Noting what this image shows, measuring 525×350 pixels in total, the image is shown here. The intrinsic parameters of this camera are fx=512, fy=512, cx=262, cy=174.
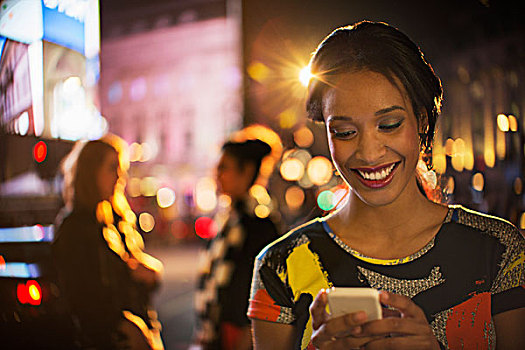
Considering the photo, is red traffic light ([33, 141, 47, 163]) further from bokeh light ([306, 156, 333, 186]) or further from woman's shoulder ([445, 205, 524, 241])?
woman's shoulder ([445, 205, 524, 241])

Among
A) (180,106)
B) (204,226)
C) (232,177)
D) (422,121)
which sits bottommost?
→ (204,226)

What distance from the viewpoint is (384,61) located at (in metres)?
0.98

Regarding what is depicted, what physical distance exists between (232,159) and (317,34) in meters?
0.72

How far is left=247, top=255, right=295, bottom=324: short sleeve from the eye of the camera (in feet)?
3.38

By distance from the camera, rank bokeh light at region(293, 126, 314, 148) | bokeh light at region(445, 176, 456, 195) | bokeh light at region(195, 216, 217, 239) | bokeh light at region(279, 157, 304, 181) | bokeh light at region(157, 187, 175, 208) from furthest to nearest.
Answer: bokeh light at region(157, 187, 175, 208) < bokeh light at region(195, 216, 217, 239) < bokeh light at region(279, 157, 304, 181) < bokeh light at region(293, 126, 314, 148) < bokeh light at region(445, 176, 456, 195)

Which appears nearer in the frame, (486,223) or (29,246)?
(486,223)

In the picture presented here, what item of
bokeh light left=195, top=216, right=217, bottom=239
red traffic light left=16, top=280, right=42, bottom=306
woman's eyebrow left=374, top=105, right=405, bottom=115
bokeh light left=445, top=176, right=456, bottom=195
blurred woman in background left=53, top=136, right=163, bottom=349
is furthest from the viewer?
bokeh light left=195, top=216, right=217, bottom=239

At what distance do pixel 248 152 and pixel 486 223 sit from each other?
3.68 feet

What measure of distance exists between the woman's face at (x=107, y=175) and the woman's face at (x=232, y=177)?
397mm

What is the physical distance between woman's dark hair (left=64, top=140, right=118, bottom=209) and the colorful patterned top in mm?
1008

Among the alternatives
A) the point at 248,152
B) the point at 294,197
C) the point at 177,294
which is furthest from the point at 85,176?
the point at 177,294

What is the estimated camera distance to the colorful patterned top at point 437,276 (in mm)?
992

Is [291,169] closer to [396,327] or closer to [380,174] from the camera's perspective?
[380,174]

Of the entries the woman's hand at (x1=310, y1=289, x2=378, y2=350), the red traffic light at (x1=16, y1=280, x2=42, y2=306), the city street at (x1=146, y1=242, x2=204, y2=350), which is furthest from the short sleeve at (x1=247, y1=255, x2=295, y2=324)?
the city street at (x1=146, y1=242, x2=204, y2=350)
